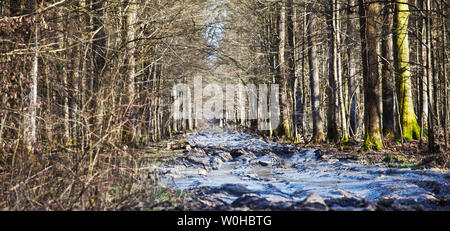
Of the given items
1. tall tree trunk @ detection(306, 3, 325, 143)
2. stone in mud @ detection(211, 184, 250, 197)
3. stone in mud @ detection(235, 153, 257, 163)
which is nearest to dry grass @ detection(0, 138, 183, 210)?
stone in mud @ detection(211, 184, 250, 197)

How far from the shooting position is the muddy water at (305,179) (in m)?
6.46

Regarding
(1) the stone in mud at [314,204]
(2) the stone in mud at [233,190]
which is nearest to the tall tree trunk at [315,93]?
(2) the stone in mud at [233,190]

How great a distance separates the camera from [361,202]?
17.7 ft

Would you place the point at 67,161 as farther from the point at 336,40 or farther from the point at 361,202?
the point at 336,40

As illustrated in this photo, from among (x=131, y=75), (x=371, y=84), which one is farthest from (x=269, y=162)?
(x=131, y=75)

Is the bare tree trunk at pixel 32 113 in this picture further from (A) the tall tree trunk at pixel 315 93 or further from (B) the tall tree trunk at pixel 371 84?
(A) the tall tree trunk at pixel 315 93

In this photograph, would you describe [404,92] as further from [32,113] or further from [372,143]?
[32,113]

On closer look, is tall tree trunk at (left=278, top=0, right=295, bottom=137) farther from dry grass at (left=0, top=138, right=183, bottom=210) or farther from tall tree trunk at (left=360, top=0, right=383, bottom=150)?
dry grass at (left=0, top=138, right=183, bottom=210)

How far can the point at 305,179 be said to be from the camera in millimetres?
8625

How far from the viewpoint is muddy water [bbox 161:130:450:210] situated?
21.2ft

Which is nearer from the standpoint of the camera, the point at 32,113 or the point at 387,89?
the point at 32,113
